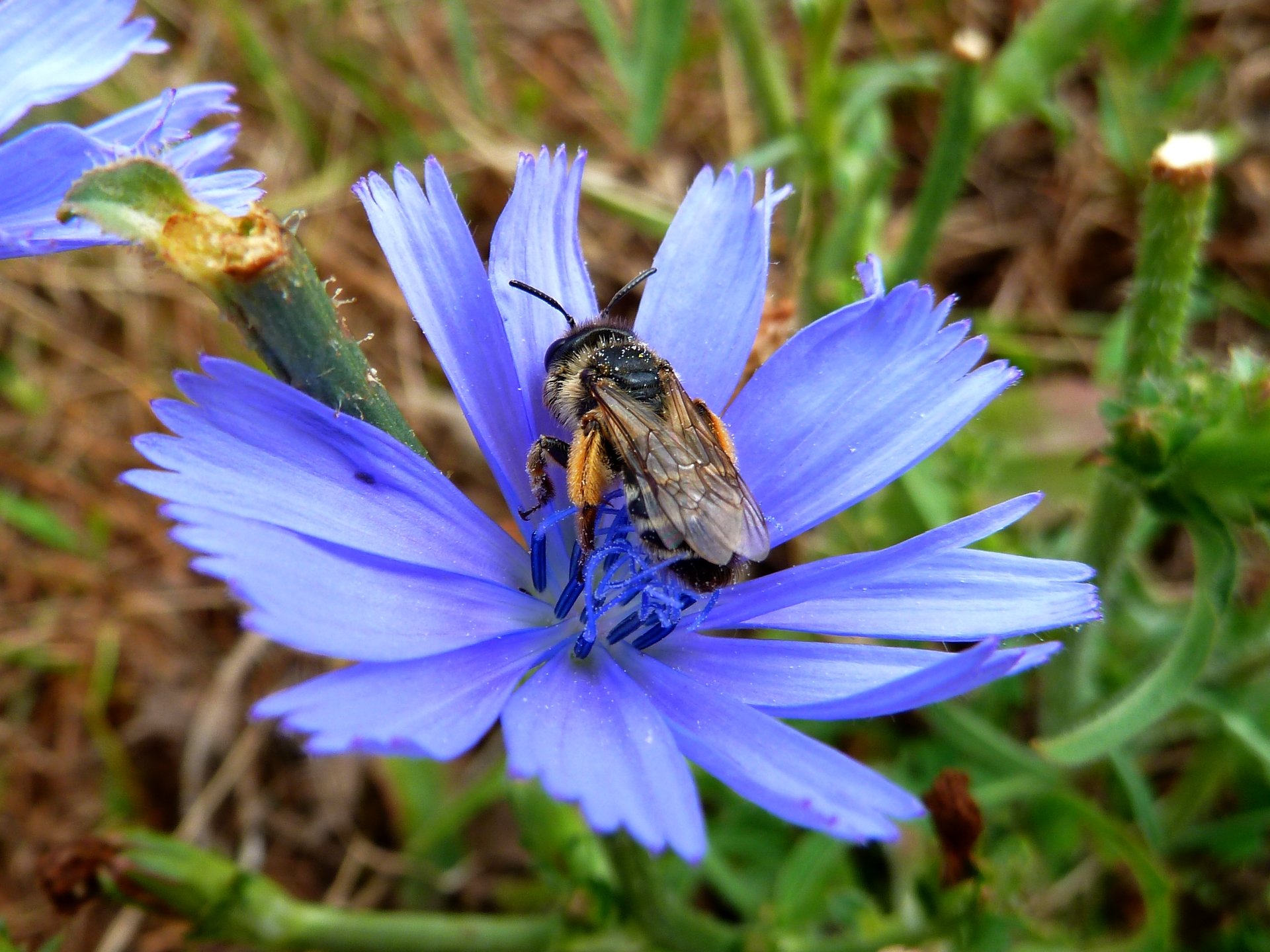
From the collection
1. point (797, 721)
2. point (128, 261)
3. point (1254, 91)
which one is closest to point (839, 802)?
point (797, 721)

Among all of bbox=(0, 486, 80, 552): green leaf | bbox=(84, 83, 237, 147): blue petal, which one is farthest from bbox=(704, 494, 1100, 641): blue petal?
bbox=(0, 486, 80, 552): green leaf

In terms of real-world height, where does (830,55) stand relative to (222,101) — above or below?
below

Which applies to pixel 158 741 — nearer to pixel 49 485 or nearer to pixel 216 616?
pixel 216 616

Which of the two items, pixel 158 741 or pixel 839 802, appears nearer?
pixel 839 802

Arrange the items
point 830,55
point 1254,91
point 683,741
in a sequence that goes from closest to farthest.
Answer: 1. point 683,741
2. point 830,55
3. point 1254,91

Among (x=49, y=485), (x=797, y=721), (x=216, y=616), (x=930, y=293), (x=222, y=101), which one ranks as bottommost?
(x=797, y=721)

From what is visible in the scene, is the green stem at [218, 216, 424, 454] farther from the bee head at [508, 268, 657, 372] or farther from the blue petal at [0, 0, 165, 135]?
the blue petal at [0, 0, 165, 135]

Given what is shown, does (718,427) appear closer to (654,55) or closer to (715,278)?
(715,278)

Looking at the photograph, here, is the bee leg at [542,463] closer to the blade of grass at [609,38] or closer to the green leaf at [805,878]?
the green leaf at [805,878]
